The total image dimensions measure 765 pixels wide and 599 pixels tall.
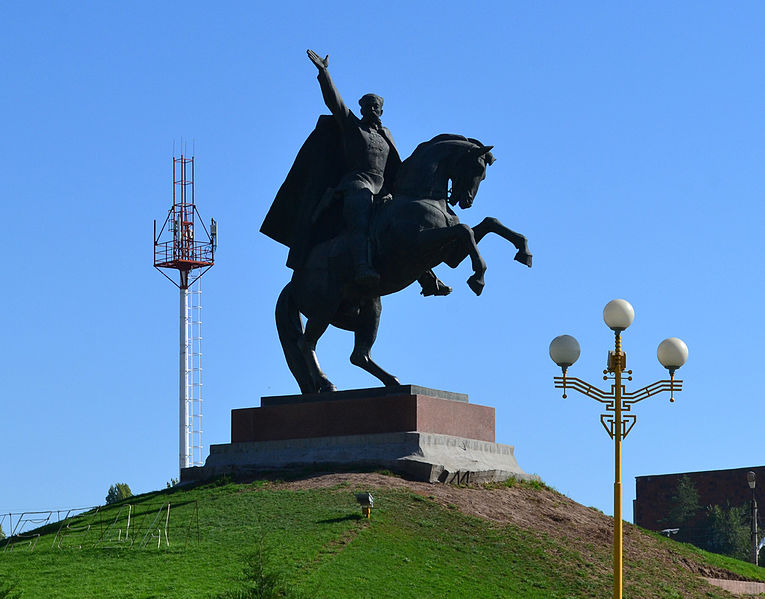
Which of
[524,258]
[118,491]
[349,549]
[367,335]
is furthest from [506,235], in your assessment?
[118,491]

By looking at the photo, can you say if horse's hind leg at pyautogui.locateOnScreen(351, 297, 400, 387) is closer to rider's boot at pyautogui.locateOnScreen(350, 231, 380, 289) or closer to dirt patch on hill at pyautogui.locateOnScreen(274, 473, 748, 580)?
rider's boot at pyautogui.locateOnScreen(350, 231, 380, 289)

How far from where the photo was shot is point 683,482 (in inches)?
1903

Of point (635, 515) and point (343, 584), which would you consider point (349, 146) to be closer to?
point (343, 584)

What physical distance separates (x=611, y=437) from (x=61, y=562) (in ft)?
25.6

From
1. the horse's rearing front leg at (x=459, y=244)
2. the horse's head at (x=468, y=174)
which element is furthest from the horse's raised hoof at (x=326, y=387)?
the horse's head at (x=468, y=174)

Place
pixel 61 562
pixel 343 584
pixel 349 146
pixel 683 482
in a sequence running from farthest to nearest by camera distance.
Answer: pixel 683 482, pixel 349 146, pixel 61 562, pixel 343 584

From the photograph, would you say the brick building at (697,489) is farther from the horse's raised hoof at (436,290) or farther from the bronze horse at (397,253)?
the bronze horse at (397,253)

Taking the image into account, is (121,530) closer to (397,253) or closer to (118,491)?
(397,253)

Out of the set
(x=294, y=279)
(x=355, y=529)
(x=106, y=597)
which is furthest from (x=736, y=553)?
(x=106, y=597)

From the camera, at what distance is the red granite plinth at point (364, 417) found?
2308cm

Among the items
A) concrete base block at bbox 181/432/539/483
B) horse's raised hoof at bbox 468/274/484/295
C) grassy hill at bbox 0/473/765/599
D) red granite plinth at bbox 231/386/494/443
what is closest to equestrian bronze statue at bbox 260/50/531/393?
horse's raised hoof at bbox 468/274/484/295

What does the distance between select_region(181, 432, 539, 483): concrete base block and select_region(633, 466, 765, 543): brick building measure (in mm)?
24030

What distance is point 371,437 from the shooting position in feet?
76.0

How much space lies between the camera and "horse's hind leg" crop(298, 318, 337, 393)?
24.7 m
